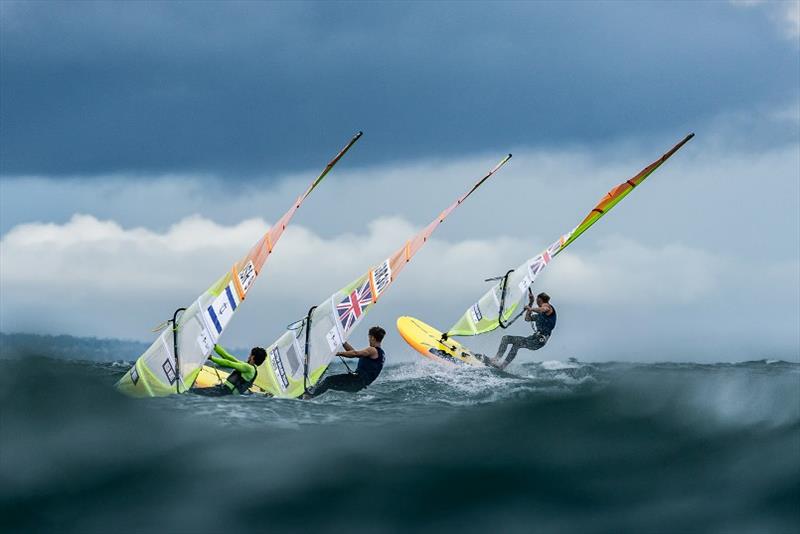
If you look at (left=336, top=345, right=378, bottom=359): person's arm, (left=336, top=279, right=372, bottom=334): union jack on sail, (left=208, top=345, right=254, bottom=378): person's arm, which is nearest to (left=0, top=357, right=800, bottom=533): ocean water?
(left=208, top=345, right=254, bottom=378): person's arm

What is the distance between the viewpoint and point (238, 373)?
14.8 metres

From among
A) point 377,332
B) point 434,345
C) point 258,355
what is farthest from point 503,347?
point 258,355

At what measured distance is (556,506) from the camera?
390 inches

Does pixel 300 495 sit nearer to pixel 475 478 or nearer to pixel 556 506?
pixel 475 478

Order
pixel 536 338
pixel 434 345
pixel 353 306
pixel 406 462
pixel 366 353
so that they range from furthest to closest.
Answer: pixel 434 345, pixel 536 338, pixel 353 306, pixel 366 353, pixel 406 462

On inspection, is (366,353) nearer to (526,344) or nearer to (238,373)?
(238,373)

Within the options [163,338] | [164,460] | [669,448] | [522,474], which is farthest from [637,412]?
[163,338]

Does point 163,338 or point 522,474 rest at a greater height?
point 163,338

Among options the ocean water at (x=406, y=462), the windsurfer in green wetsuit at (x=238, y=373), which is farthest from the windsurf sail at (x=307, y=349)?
the ocean water at (x=406, y=462)

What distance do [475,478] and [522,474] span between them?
1.76ft

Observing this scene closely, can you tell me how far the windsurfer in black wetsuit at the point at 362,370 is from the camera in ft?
51.7

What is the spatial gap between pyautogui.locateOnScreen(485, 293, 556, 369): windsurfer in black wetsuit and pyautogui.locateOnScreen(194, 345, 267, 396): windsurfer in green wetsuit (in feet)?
25.6

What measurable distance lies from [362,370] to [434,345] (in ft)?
22.6

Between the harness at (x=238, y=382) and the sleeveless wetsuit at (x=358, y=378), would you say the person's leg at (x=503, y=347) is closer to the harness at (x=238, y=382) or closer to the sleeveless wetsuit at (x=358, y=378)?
the sleeveless wetsuit at (x=358, y=378)
